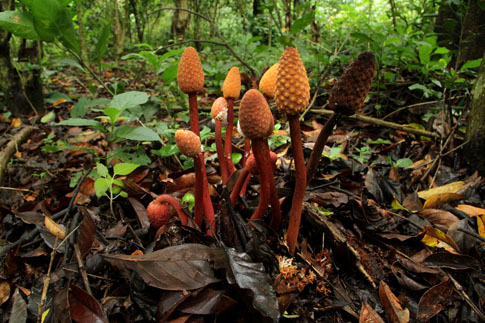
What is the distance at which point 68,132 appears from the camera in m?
3.40

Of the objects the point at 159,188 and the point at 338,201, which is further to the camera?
the point at 159,188

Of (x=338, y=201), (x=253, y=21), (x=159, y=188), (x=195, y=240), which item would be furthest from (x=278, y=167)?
(x=253, y=21)

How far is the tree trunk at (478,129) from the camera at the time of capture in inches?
80.6

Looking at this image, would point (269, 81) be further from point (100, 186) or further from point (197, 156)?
point (100, 186)

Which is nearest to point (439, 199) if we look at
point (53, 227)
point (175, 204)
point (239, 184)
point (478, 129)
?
point (478, 129)

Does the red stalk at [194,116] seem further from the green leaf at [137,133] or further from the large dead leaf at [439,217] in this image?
the large dead leaf at [439,217]

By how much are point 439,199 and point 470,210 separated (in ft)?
0.56

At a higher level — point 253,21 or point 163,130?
point 253,21

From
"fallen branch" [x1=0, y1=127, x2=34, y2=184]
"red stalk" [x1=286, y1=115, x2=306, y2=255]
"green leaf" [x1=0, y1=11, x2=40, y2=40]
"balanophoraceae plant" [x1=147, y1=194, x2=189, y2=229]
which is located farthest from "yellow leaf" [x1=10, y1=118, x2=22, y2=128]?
"red stalk" [x1=286, y1=115, x2=306, y2=255]

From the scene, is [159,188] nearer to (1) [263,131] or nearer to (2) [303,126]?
(1) [263,131]

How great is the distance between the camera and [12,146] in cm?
262

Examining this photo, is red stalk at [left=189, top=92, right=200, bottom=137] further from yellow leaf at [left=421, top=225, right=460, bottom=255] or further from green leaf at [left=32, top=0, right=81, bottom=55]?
yellow leaf at [left=421, top=225, right=460, bottom=255]

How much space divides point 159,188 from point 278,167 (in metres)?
0.96

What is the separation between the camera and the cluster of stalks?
3.43 ft
